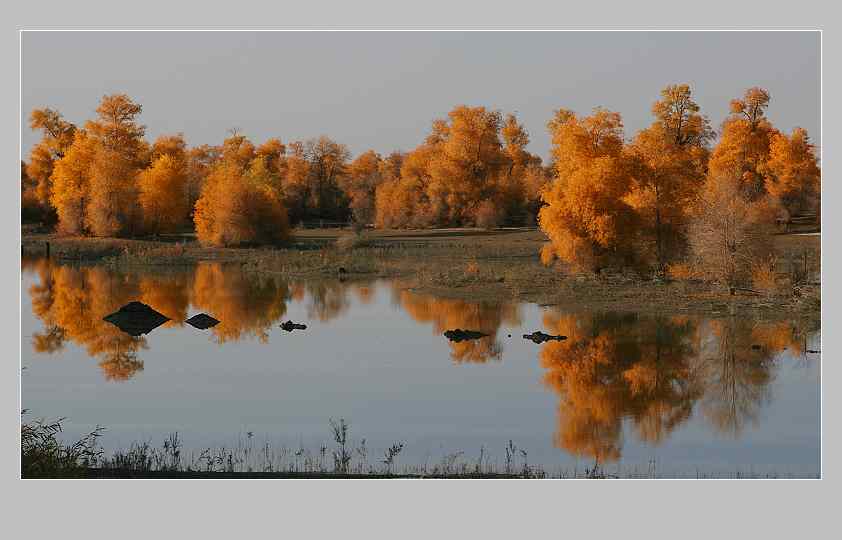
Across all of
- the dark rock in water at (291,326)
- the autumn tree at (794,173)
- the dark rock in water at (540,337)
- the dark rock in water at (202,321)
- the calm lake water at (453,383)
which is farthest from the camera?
the autumn tree at (794,173)

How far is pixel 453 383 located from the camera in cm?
1716

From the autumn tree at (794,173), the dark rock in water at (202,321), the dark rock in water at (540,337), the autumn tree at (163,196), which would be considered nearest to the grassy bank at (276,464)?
the dark rock in water at (540,337)

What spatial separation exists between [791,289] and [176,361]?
1566 cm

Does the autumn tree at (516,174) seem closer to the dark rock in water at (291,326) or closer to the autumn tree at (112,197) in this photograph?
the autumn tree at (112,197)

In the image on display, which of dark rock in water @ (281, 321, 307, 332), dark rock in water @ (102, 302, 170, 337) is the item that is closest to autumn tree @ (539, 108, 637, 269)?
dark rock in water @ (281, 321, 307, 332)

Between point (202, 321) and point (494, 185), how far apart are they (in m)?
36.5

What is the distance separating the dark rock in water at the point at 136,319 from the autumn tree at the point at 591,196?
12.6m

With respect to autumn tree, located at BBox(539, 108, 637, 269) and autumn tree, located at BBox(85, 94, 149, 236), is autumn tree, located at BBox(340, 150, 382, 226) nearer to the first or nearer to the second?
autumn tree, located at BBox(85, 94, 149, 236)

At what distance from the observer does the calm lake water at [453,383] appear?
44.3 ft

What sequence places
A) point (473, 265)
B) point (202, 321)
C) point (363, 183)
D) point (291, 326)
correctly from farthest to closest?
point (363, 183), point (473, 265), point (202, 321), point (291, 326)

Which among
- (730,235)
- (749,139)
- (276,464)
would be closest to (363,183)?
(749,139)

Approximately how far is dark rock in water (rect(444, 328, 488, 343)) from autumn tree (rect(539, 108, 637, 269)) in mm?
9538

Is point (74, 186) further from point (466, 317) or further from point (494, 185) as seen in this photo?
point (466, 317)

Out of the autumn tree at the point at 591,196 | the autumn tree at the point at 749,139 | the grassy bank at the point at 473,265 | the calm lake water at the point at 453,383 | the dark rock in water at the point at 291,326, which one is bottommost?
the calm lake water at the point at 453,383
